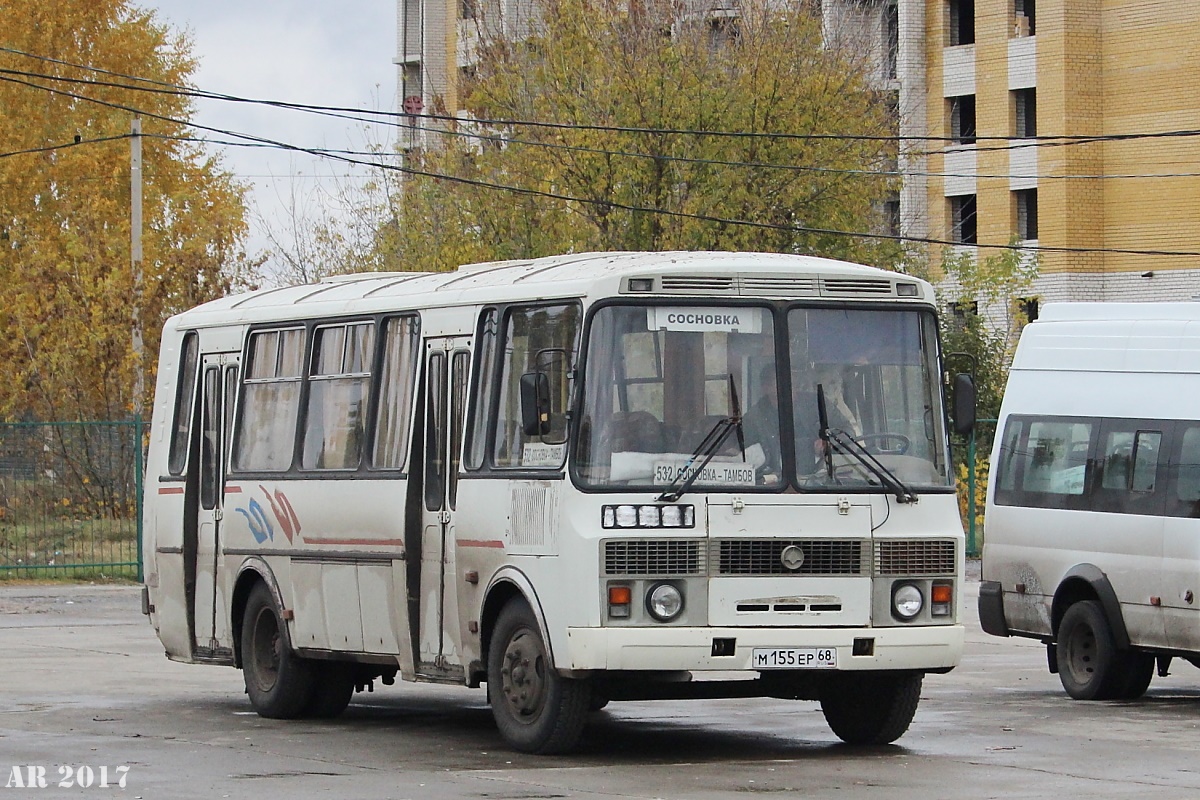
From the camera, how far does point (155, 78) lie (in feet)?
168

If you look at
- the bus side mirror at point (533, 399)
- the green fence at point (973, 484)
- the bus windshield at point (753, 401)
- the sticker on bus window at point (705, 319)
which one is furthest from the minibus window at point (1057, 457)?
the green fence at point (973, 484)

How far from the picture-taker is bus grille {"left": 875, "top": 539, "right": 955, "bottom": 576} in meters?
12.3

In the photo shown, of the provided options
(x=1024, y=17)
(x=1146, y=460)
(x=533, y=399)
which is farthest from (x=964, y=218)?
(x=533, y=399)

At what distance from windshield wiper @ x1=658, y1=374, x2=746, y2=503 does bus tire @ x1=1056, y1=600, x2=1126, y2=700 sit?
196 inches

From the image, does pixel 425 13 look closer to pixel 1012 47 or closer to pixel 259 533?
pixel 1012 47

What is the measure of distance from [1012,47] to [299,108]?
96.0 feet

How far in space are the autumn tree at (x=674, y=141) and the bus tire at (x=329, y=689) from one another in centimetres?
2074

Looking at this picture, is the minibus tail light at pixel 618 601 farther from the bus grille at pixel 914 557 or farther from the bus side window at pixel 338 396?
the bus side window at pixel 338 396

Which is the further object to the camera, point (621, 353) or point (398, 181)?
point (398, 181)

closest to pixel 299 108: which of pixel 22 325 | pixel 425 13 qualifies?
pixel 22 325

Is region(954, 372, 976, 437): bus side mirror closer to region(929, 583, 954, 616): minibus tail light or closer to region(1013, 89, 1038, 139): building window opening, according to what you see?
region(929, 583, 954, 616): minibus tail light

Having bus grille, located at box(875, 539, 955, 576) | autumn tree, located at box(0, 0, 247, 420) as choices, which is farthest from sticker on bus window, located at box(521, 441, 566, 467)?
autumn tree, located at box(0, 0, 247, 420)

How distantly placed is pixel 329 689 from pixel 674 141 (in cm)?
2213

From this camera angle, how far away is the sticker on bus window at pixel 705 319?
484 inches
